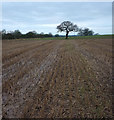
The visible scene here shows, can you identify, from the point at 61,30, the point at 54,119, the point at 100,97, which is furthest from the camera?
the point at 61,30

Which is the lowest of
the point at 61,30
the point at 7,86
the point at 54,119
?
the point at 54,119

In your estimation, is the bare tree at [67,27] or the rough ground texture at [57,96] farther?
the bare tree at [67,27]

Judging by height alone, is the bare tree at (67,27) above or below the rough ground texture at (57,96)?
above

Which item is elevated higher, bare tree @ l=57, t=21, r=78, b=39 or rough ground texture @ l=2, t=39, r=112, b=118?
bare tree @ l=57, t=21, r=78, b=39

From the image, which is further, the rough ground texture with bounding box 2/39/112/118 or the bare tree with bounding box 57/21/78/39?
the bare tree with bounding box 57/21/78/39

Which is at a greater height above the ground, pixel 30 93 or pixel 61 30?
pixel 61 30

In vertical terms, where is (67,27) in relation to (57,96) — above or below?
above

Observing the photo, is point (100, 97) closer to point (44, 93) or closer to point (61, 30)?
point (44, 93)

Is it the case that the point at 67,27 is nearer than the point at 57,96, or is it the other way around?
the point at 57,96

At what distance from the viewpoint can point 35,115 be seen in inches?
119

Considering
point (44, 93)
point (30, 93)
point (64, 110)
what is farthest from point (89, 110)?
point (30, 93)

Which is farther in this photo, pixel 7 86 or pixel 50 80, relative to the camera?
pixel 50 80

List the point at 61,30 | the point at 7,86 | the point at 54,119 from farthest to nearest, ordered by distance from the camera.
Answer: the point at 61,30 → the point at 7,86 → the point at 54,119

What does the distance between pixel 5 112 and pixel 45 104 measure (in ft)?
3.44
